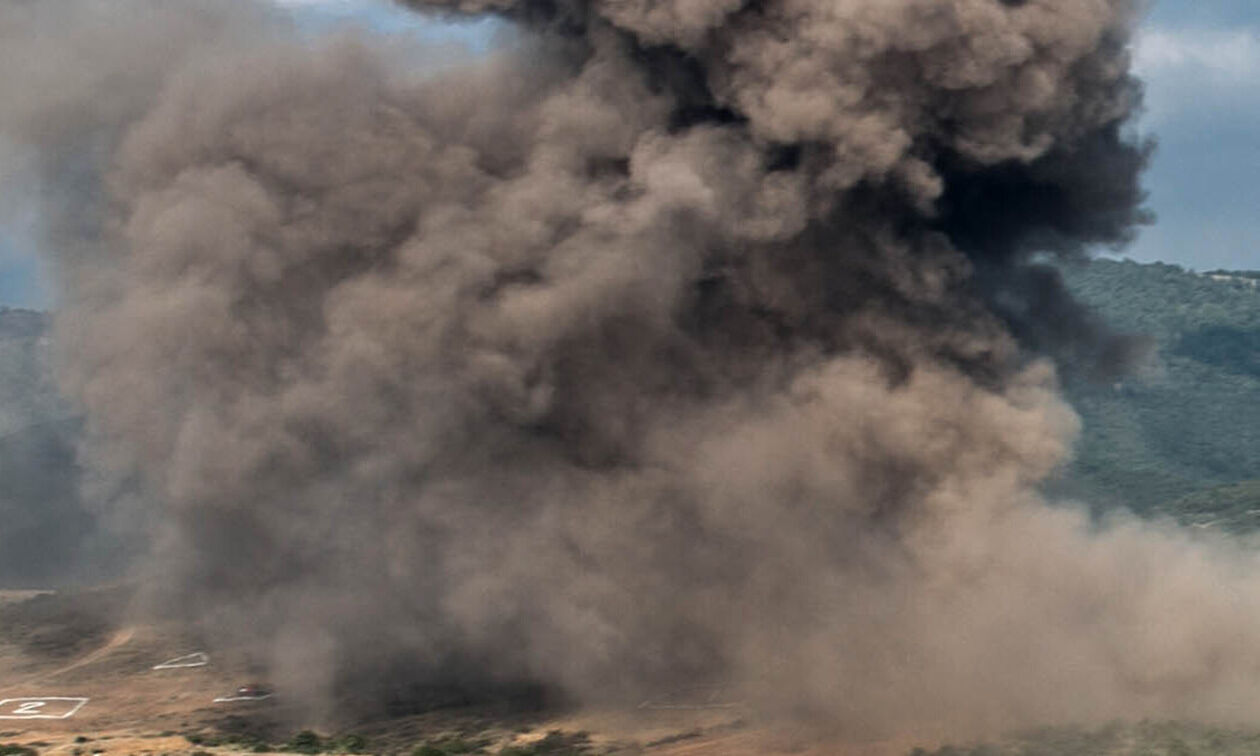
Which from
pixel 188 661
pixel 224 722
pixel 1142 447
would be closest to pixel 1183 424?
pixel 1142 447

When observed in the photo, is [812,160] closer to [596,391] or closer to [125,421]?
[596,391]

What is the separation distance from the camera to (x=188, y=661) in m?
59.9

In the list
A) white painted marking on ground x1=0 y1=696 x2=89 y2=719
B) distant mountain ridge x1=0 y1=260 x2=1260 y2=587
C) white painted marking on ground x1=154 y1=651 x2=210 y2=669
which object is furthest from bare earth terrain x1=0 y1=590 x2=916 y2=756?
distant mountain ridge x1=0 y1=260 x2=1260 y2=587

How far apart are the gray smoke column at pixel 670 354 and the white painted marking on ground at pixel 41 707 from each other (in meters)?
6.93

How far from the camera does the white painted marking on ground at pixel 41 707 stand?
53.0 m

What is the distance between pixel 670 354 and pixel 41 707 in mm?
23362

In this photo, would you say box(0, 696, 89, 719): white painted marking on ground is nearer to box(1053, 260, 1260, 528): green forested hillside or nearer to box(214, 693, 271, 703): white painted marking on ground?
box(214, 693, 271, 703): white painted marking on ground

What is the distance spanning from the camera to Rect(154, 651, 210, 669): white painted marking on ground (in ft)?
194

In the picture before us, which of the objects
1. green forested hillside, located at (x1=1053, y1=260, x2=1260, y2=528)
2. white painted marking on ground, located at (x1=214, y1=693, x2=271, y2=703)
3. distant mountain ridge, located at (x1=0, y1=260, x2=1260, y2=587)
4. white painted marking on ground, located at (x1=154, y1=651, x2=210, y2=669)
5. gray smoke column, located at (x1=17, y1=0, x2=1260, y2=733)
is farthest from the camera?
green forested hillside, located at (x1=1053, y1=260, x2=1260, y2=528)

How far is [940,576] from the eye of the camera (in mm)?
43812

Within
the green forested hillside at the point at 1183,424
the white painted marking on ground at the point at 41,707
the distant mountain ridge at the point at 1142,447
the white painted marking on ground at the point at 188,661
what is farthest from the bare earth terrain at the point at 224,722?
the green forested hillside at the point at 1183,424

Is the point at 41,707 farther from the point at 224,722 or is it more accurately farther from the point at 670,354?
the point at 670,354

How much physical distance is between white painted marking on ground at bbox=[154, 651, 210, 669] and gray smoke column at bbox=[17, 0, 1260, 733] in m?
7.49

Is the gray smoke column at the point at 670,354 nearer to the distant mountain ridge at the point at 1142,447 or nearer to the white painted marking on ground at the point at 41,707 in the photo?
the white painted marking on ground at the point at 41,707
